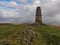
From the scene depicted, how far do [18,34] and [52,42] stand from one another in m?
9.07

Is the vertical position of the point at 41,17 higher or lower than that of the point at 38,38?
higher

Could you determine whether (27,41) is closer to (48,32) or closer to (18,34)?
(18,34)

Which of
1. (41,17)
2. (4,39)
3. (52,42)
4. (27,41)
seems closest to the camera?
(4,39)

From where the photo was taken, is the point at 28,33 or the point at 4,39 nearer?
the point at 4,39

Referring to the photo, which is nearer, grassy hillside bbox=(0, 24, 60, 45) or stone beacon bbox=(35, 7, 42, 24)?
grassy hillside bbox=(0, 24, 60, 45)

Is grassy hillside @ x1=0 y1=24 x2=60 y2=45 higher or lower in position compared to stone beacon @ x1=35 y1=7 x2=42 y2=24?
lower

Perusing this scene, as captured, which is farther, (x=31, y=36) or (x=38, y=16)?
(x=38, y=16)

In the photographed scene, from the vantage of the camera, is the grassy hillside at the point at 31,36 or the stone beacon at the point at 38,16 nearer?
the grassy hillside at the point at 31,36

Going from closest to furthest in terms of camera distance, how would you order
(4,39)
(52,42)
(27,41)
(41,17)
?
(4,39)
(27,41)
(52,42)
(41,17)

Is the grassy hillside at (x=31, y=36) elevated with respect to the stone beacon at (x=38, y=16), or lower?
lower

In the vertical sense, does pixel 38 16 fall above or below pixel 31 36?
above

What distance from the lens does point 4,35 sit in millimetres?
49531

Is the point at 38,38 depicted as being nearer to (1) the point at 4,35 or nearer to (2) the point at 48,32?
(2) the point at 48,32


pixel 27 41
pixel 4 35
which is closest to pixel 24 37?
pixel 27 41
